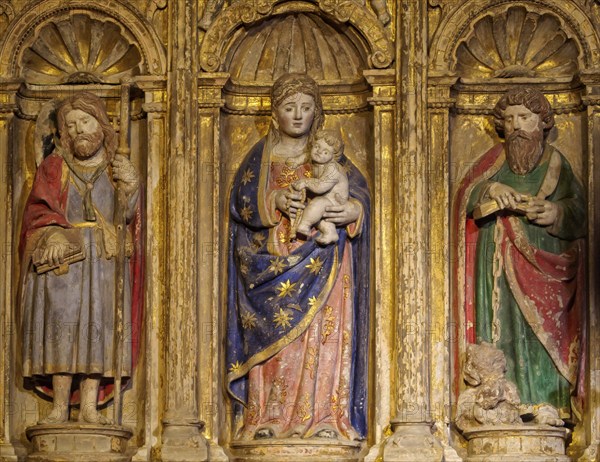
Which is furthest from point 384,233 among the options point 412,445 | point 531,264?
point 412,445

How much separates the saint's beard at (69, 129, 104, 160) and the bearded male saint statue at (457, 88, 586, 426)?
2937 mm

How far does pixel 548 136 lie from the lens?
15.3 metres

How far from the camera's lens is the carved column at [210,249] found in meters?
14.9

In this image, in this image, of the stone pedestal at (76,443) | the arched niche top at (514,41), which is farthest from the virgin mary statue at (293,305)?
the arched niche top at (514,41)

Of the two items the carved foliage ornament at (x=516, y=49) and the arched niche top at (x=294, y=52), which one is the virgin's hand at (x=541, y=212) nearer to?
the carved foliage ornament at (x=516, y=49)

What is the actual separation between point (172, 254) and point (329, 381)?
1.56 m

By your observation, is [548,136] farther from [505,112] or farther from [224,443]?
[224,443]

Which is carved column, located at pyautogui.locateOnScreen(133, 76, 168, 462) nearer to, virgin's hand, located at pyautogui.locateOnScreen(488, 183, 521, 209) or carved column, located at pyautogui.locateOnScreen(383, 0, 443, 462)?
carved column, located at pyautogui.locateOnScreen(383, 0, 443, 462)

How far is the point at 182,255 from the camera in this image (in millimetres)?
14859

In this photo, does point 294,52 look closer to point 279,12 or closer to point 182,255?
point 279,12

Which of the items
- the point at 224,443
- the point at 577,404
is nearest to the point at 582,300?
the point at 577,404

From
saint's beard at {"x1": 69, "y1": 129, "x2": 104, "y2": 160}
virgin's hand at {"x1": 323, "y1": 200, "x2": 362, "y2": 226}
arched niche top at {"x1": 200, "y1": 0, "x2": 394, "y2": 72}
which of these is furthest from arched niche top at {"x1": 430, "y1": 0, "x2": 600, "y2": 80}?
saint's beard at {"x1": 69, "y1": 129, "x2": 104, "y2": 160}

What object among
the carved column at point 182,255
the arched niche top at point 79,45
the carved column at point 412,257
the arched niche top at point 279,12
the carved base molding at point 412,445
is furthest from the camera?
the arched niche top at point 79,45

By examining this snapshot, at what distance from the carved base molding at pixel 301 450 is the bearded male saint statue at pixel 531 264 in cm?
140
